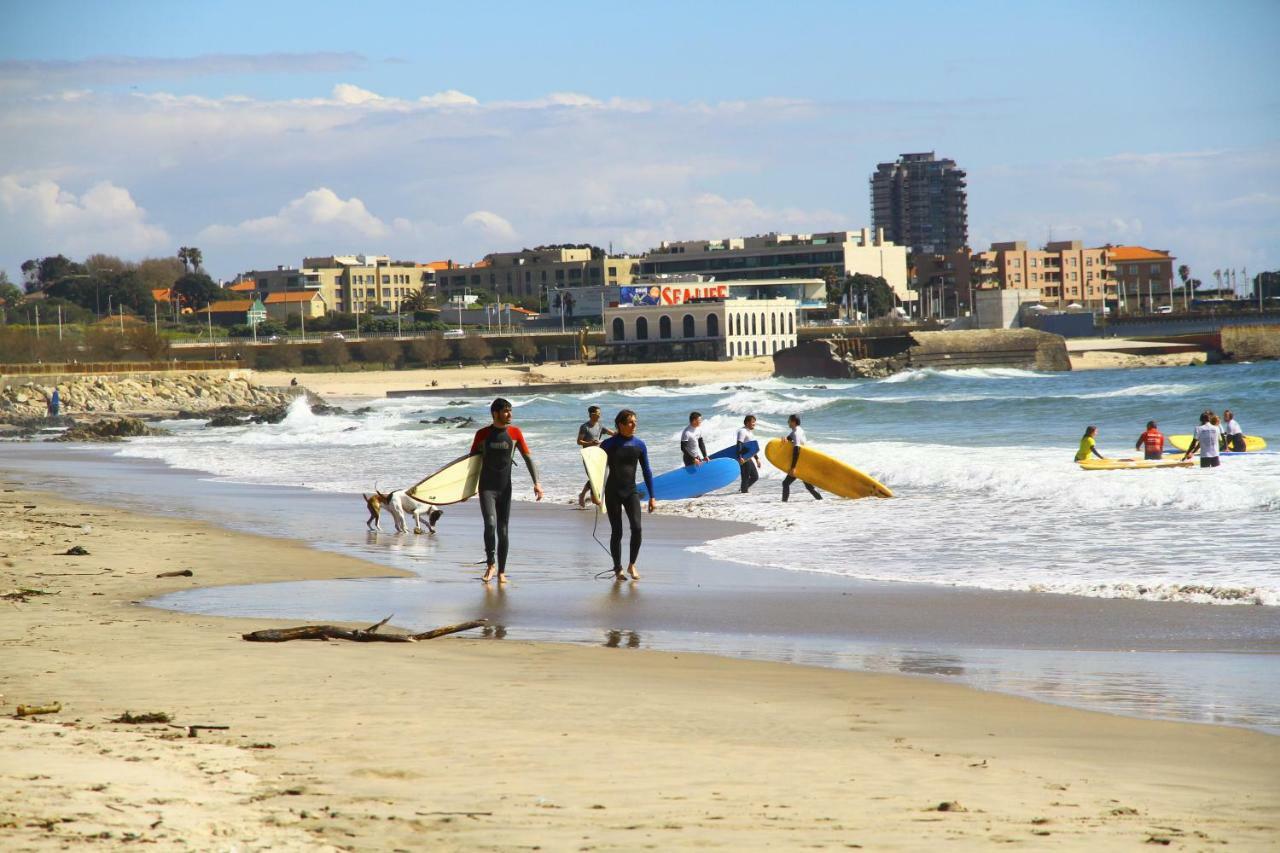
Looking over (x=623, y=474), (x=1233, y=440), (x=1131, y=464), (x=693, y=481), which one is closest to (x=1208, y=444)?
(x=1131, y=464)

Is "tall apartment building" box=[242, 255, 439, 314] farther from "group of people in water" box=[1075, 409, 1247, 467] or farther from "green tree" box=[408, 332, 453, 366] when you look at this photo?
"group of people in water" box=[1075, 409, 1247, 467]

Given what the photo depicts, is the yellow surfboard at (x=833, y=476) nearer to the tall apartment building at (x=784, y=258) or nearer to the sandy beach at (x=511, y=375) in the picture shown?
the sandy beach at (x=511, y=375)

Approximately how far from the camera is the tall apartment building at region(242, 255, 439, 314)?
181 metres

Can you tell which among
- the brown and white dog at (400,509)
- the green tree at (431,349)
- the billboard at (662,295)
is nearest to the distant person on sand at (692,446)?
the brown and white dog at (400,509)

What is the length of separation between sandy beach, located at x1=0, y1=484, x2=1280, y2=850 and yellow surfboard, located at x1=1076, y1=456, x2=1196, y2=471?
13.5 meters

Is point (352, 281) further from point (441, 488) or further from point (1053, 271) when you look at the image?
point (441, 488)

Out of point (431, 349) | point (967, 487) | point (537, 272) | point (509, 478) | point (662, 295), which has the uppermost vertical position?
point (537, 272)

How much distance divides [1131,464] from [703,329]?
97.8 meters

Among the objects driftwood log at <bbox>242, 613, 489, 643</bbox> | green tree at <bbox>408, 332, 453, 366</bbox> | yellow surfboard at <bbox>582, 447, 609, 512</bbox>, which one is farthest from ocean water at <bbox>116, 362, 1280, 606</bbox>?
green tree at <bbox>408, 332, 453, 366</bbox>

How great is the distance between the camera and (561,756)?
5.04 metres

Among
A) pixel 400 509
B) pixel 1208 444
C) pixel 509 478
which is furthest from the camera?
pixel 1208 444

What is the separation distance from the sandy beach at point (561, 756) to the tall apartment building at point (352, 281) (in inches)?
6826

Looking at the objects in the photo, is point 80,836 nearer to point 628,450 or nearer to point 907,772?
point 907,772

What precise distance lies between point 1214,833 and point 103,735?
157 inches
